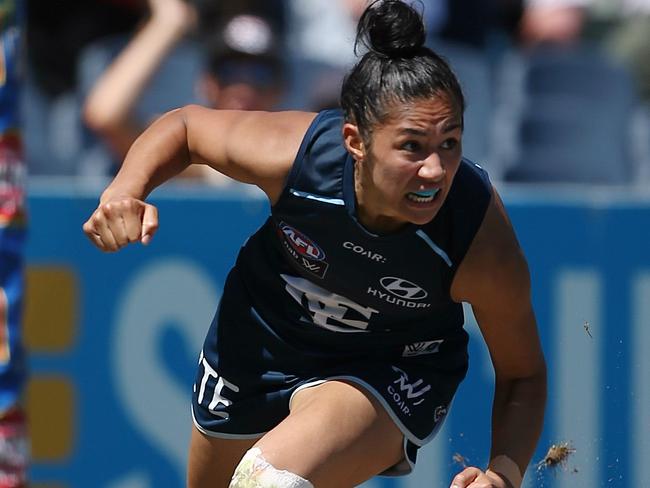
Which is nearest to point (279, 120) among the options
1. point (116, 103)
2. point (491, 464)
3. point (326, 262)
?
point (326, 262)

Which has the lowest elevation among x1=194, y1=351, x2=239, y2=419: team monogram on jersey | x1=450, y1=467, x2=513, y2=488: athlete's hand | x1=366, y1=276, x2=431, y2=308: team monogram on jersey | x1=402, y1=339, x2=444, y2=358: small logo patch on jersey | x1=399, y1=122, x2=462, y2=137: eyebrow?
x1=194, y1=351, x2=239, y2=419: team monogram on jersey

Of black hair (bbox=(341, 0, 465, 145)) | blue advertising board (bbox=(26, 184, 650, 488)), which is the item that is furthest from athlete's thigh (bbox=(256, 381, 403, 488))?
blue advertising board (bbox=(26, 184, 650, 488))

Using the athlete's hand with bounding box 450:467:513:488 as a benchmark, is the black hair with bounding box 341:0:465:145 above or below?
above

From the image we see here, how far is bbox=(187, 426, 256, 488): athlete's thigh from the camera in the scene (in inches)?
146

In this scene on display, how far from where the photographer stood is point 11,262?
13.5 ft

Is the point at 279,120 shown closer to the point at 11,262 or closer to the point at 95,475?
the point at 11,262

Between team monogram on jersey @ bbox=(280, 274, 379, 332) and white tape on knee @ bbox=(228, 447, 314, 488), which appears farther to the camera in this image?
team monogram on jersey @ bbox=(280, 274, 379, 332)

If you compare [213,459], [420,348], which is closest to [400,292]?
[420,348]

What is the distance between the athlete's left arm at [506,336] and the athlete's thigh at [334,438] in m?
0.27

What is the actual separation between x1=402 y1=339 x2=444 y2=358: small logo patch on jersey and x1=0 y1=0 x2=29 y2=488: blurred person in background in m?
1.34

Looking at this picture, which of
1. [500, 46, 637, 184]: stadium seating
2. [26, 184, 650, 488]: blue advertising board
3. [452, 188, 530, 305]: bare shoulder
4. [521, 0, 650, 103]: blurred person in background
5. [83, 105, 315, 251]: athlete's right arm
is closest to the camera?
[452, 188, 530, 305]: bare shoulder

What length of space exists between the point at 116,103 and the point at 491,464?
3.44 m

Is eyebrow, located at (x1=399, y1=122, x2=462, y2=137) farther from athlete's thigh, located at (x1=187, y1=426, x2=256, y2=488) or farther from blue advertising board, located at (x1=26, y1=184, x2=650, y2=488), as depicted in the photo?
blue advertising board, located at (x1=26, y1=184, x2=650, y2=488)

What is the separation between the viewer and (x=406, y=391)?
3414mm
